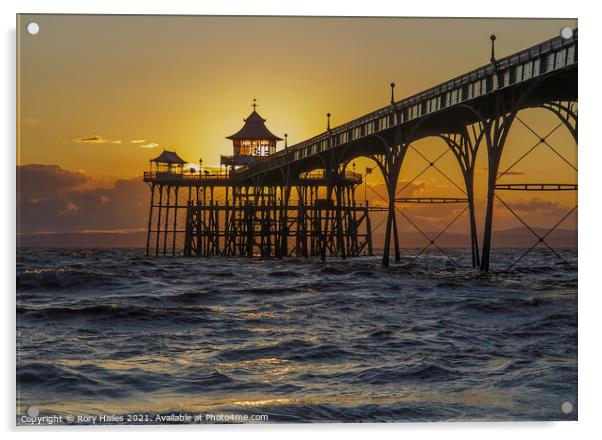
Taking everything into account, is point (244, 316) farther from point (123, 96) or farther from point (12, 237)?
point (12, 237)

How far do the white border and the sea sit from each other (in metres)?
0.22

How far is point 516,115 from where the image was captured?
35031 mm

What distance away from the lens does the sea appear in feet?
58.5

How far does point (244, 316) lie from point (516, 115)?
1456 cm

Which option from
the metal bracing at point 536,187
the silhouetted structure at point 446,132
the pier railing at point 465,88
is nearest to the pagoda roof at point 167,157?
the silhouetted structure at point 446,132

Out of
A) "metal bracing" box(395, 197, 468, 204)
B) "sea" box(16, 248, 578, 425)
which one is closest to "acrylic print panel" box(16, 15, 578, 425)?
"sea" box(16, 248, 578, 425)

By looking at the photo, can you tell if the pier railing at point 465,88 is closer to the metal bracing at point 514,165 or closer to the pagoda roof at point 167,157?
the metal bracing at point 514,165

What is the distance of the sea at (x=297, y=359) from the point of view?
1783cm

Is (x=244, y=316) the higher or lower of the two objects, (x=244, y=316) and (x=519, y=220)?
the lower

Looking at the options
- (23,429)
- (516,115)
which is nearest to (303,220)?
(516,115)
